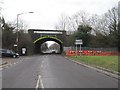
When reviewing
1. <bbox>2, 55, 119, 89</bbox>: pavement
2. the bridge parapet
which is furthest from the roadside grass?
the bridge parapet

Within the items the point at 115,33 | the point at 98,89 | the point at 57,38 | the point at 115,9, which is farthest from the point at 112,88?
the point at 57,38

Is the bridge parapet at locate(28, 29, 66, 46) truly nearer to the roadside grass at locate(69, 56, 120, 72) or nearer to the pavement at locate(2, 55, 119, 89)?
the roadside grass at locate(69, 56, 120, 72)

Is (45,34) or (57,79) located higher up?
(45,34)

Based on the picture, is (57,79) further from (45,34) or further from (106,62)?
(45,34)

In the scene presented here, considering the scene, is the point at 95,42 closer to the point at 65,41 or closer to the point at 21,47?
the point at 65,41

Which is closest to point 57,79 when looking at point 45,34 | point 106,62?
point 106,62

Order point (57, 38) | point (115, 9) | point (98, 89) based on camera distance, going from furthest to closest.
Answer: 1. point (57, 38)
2. point (115, 9)
3. point (98, 89)

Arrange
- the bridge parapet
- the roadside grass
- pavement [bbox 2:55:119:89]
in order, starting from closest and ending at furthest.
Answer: pavement [bbox 2:55:119:89]
the roadside grass
the bridge parapet

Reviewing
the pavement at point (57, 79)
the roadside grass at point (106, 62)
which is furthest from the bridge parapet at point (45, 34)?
the pavement at point (57, 79)

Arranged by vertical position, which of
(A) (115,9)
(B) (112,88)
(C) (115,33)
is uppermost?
(A) (115,9)

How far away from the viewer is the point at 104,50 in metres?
83.2

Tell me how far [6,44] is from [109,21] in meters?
30.7

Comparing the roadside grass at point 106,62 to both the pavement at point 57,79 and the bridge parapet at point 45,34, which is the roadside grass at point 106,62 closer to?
the pavement at point 57,79

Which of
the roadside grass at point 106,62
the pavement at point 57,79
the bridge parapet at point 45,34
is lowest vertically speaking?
the pavement at point 57,79
